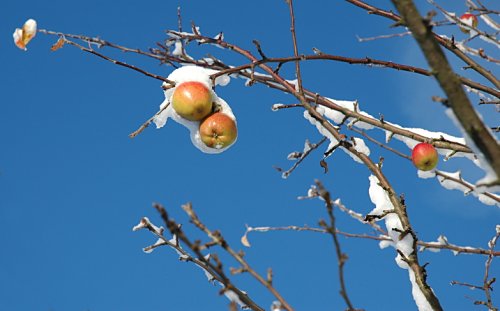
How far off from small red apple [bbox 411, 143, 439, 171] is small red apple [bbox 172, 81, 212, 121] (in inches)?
47.3

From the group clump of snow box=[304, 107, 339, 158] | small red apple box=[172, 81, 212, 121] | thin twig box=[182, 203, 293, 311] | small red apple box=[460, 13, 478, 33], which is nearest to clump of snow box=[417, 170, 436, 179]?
clump of snow box=[304, 107, 339, 158]

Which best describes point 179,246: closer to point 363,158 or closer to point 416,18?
point 363,158

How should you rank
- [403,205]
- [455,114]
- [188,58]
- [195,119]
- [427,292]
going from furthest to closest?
[195,119] < [188,58] < [403,205] < [427,292] < [455,114]

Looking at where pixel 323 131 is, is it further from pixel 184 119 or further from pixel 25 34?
pixel 25 34

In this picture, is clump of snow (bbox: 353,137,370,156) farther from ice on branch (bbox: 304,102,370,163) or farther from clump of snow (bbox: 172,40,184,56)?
clump of snow (bbox: 172,40,184,56)

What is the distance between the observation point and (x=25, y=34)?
298 cm

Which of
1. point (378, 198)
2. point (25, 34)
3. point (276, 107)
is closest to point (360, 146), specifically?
point (378, 198)

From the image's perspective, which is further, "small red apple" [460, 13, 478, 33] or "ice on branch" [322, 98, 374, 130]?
"small red apple" [460, 13, 478, 33]

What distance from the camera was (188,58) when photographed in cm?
290

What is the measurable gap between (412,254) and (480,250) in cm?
68

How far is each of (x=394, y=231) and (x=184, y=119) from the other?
1316 millimetres

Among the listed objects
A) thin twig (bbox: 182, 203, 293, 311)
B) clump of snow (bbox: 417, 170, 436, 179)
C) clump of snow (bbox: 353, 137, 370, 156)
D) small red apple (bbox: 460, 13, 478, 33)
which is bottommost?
thin twig (bbox: 182, 203, 293, 311)

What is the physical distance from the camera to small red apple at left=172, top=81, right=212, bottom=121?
293 cm

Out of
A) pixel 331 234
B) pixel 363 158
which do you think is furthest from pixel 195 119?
pixel 331 234
